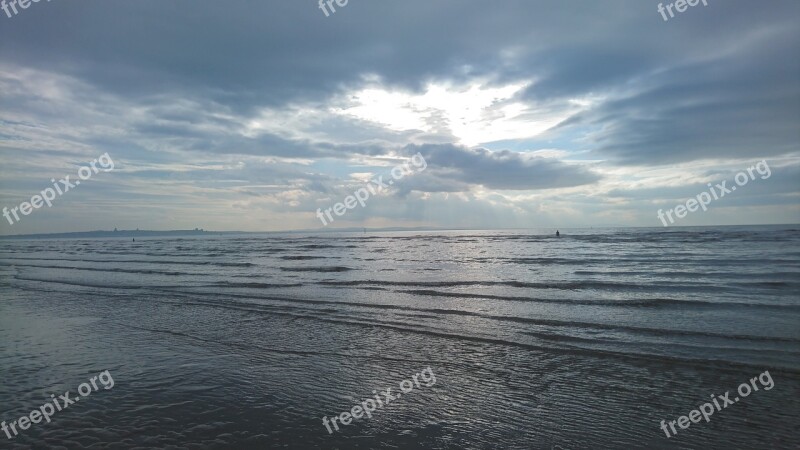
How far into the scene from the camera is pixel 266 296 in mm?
22156

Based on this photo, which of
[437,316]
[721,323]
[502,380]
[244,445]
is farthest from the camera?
[437,316]

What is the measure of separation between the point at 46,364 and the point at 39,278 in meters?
29.4

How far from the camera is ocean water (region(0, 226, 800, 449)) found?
6.67 meters

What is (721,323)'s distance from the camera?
14789 millimetres

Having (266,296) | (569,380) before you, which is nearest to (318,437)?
(569,380)

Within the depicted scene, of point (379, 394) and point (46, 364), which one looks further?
point (46, 364)

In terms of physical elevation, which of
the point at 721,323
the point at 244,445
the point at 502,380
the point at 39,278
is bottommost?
the point at 721,323

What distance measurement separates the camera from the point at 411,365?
33.7 feet

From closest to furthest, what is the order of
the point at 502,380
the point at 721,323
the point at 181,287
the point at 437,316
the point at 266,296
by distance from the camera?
the point at 502,380, the point at 721,323, the point at 437,316, the point at 266,296, the point at 181,287

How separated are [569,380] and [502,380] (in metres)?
1.52

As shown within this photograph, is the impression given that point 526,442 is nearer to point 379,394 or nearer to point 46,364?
point 379,394

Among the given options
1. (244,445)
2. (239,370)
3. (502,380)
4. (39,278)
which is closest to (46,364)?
(239,370)

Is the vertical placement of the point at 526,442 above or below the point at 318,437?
below

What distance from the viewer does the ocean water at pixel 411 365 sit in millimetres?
6668
